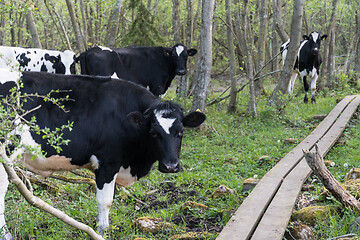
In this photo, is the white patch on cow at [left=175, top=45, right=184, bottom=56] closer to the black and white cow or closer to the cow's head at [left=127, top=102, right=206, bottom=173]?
the black and white cow

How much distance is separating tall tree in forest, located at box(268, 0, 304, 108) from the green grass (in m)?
0.51

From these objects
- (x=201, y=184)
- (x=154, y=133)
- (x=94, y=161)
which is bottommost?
(x=201, y=184)

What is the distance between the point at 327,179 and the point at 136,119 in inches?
97.0

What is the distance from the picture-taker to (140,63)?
12211 millimetres

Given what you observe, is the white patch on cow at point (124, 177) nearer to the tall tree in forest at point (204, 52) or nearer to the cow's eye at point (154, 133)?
the cow's eye at point (154, 133)

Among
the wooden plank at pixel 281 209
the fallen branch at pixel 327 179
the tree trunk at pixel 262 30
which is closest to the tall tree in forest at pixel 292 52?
the tree trunk at pixel 262 30

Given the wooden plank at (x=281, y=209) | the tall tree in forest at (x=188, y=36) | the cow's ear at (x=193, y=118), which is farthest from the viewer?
the tall tree in forest at (x=188, y=36)

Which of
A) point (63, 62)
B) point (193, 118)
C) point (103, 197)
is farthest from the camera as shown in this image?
point (63, 62)

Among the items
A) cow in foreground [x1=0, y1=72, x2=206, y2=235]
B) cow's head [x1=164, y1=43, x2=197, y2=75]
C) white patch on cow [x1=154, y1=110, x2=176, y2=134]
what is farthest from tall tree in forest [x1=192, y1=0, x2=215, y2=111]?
white patch on cow [x1=154, y1=110, x2=176, y2=134]

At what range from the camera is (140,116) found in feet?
17.0

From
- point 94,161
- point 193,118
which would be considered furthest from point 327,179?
point 94,161

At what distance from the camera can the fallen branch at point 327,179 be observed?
5027 mm

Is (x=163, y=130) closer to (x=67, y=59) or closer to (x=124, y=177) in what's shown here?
(x=124, y=177)

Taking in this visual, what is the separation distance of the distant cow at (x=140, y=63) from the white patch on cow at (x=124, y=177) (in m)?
5.53
